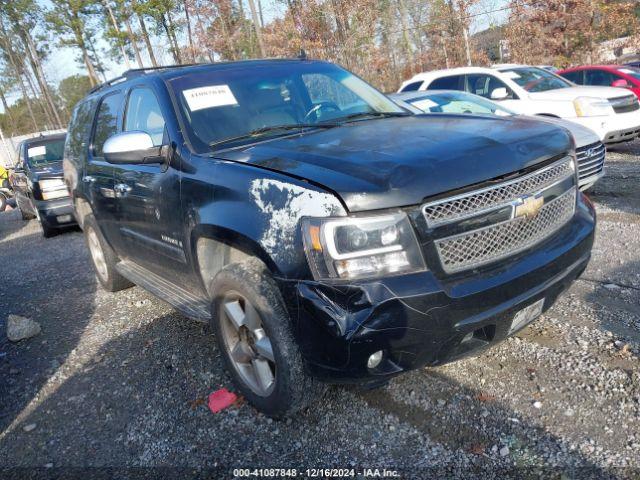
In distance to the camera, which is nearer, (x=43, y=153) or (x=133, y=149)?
(x=133, y=149)

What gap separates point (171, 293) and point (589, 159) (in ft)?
16.5

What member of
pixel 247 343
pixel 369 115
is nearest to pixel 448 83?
pixel 369 115

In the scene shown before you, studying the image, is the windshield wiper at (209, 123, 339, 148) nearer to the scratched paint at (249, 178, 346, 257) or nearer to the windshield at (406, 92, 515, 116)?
the scratched paint at (249, 178, 346, 257)

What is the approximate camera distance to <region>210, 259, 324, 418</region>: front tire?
7.63 feet

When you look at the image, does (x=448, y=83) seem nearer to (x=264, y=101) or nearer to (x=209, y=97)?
(x=264, y=101)

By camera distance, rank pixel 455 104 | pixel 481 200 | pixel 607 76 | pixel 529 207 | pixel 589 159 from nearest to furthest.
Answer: pixel 481 200 < pixel 529 207 < pixel 589 159 < pixel 455 104 < pixel 607 76

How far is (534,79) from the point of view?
9688 mm

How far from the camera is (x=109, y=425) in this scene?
291 centimetres

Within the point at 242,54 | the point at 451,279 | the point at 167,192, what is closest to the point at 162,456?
the point at 167,192

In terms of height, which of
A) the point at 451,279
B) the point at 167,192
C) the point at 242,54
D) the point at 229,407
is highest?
the point at 242,54

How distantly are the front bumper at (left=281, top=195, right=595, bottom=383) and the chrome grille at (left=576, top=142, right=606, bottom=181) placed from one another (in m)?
3.96

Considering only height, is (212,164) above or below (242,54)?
below

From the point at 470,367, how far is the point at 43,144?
383 inches

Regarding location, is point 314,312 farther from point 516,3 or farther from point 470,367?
point 516,3
